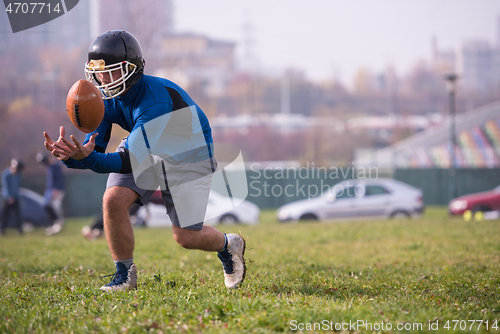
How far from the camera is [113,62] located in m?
3.28

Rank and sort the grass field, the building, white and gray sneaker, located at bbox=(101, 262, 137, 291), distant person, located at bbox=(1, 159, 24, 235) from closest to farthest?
the grass field
white and gray sneaker, located at bbox=(101, 262, 137, 291)
distant person, located at bbox=(1, 159, 24, 235)
the building

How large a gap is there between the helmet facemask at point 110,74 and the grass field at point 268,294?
1566 mm

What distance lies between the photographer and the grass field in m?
2.63

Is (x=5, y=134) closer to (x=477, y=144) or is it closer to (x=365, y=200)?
(x=365, y=200)

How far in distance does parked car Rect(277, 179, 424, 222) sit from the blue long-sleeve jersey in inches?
499

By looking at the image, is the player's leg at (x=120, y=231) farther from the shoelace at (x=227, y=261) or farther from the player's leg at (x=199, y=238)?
the shoelace at (x=227, y=261)

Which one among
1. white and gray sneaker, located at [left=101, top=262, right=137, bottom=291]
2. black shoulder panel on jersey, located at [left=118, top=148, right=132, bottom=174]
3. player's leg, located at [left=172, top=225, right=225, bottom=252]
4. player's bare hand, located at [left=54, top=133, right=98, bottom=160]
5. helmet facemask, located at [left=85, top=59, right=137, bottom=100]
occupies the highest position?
helmet facemask, located at [left=85, top=59, right=137, bottom=100]

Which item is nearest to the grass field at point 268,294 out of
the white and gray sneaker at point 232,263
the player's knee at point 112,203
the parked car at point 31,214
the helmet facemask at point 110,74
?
the white and gray sneaker at point 232,263

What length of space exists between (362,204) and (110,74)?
44.7 feet

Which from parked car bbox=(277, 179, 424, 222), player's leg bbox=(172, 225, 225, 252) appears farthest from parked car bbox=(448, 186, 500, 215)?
player's leg bbox=(172, 225, 225, 252)

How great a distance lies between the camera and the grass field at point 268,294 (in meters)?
2.63

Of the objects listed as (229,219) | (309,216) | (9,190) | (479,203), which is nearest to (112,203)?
Result: (9,190)

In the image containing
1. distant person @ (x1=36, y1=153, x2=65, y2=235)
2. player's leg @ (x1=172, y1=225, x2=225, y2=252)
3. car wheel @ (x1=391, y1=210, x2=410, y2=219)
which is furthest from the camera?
car wheel @ (x1=391, y1=210, x2=410, y2=219)

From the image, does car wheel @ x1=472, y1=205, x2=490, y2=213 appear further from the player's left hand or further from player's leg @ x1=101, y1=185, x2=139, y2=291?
the player's left hand
